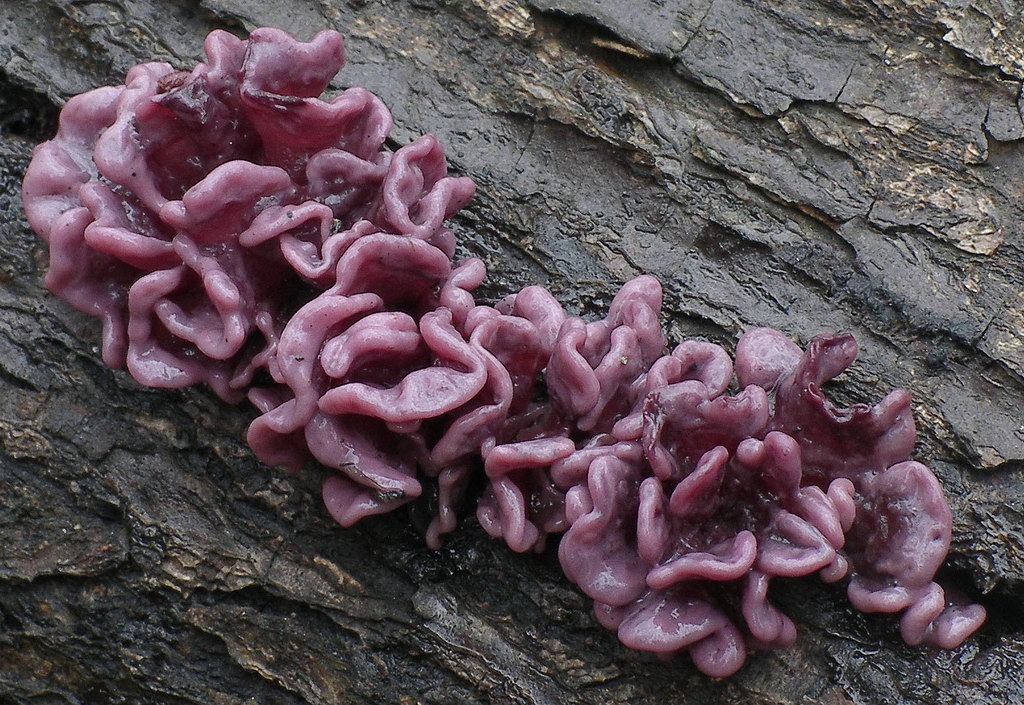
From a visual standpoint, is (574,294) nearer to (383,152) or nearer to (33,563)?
(383,152)

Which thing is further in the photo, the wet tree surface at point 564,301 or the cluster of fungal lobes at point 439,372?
the wet tree surface at point 564,301

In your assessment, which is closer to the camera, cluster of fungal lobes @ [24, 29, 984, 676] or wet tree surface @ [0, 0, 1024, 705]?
cluster of fungal lobes @ [24, 29, 984, 676]

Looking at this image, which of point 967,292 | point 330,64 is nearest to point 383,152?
point 330,64

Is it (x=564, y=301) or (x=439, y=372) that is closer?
(x=439, y=372)
